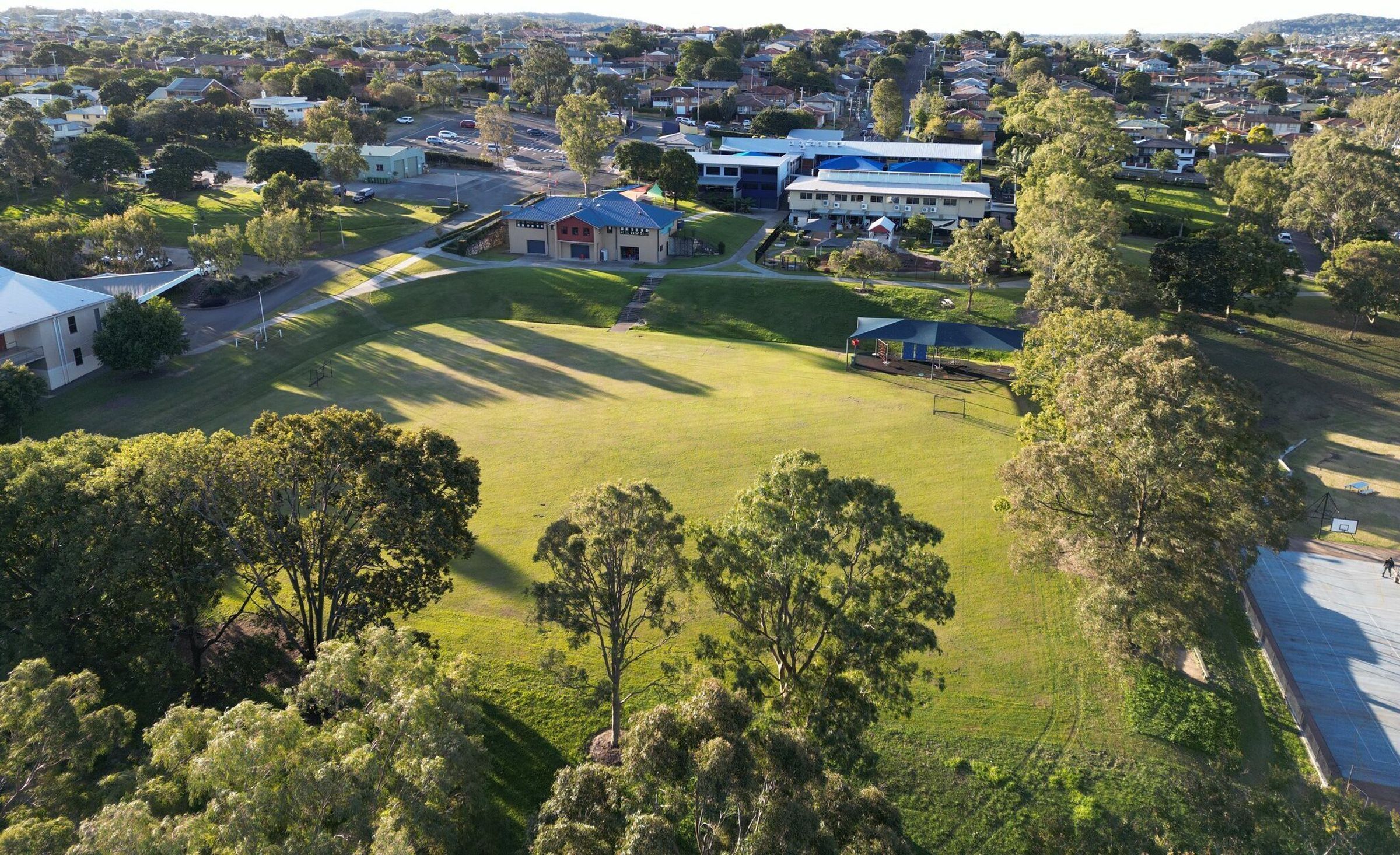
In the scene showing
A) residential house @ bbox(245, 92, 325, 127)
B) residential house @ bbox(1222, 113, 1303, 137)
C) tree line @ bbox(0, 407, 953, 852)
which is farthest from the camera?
residential house @ bbox(1222, 113, 1303, 137)

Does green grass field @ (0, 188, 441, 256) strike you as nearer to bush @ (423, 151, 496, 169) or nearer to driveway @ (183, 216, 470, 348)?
driveway @ (183, 216, 470, 348)

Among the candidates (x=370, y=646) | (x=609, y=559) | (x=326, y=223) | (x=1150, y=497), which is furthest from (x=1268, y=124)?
(x=370, y=646)

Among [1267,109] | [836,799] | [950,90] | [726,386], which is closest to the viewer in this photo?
[836,799]

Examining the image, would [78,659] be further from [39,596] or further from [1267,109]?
[1267,109]

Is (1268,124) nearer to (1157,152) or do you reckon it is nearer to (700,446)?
(1157,152)

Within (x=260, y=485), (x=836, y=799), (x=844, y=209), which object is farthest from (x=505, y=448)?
(x=844, y=209)

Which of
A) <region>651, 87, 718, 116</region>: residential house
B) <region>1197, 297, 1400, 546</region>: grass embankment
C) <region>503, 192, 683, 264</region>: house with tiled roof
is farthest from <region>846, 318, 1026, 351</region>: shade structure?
<region>651, 87, 718, 116</region>: residential house

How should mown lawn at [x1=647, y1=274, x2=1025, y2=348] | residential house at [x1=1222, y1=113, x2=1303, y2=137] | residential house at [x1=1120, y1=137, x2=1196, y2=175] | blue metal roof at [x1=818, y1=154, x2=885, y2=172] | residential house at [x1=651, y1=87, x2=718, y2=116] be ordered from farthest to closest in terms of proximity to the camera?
residential house at [x1=651, y1=87, x2=718, y2=116] → residential house at [x1=1222, y1=113, x2=1303, y2=137] → residential house at [x1=1120, y1=137, x2=1196, y2=175] → blue metal roof at [x1=818, y1=154, x2=885, y2=172] → mown lawn at [x1=647, y1=274, x2=1025, y2=348]
